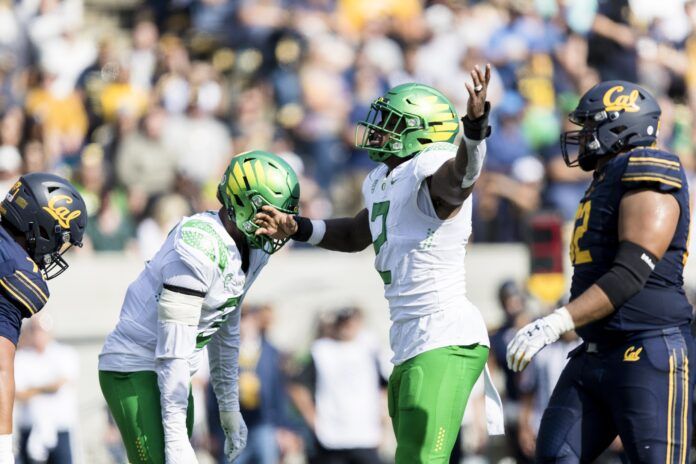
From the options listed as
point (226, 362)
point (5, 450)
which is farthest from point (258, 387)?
point (5, 450)

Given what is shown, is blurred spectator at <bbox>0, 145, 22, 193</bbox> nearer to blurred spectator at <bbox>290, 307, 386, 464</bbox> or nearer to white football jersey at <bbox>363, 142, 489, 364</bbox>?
blurred spectator at <bbox>290, 307, 386, 464</bbox>

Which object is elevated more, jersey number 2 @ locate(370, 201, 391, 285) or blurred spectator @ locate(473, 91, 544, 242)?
blurred spectator @ locate(473, 91, 544, 242)

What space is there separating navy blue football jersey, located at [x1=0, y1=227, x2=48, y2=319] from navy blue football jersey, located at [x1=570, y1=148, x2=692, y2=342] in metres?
2.40

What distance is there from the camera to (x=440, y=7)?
13711 mm

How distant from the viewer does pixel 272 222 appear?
5.69m

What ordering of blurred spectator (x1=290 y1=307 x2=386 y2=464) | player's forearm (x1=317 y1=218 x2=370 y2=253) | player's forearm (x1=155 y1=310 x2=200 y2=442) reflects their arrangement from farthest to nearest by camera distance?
blurred spectator (x1=290 y1=307 x2=386 y2=464)
player's forearm (x1=317 y1=218 x2=370 y2=253)
player's forearm (x1=155 y1=310 x2=200 y2=442)

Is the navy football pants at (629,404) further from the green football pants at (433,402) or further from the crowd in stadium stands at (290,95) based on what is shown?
the crowd in stadium stands at (290,95)

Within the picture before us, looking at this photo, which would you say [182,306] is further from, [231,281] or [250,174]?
[250,174]

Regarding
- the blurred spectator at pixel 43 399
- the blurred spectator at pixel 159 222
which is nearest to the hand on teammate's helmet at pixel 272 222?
the blurred spectator at pixel 43 399

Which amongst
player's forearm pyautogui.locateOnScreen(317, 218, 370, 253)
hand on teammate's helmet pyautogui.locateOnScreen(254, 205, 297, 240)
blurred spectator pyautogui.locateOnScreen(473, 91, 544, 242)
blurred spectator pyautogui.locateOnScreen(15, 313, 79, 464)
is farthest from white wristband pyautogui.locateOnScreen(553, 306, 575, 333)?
blurred spectator pyautogui.locateOnScreen(473, 91, 544, 242)

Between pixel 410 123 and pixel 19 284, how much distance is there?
1.87m

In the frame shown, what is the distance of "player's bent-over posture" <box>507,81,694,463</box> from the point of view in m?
5.26

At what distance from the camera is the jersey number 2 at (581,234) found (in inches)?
220

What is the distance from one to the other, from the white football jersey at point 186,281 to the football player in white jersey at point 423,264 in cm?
23
